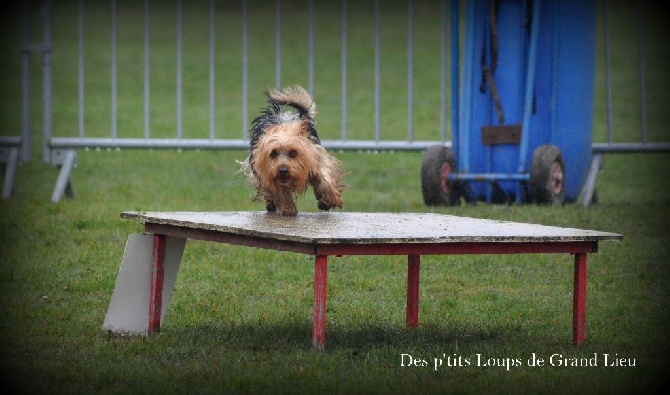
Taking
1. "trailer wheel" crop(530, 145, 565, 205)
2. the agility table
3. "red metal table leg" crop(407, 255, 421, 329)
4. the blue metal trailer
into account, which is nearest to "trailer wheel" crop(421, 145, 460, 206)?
the blue metal trailer

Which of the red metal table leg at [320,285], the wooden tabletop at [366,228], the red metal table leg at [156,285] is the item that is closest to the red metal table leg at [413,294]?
the wooden tabletop at [366,228]

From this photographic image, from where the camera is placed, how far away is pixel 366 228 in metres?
5.87

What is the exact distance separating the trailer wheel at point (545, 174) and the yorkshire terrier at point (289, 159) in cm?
413

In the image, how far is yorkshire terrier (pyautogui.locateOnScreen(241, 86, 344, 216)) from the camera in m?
6.40

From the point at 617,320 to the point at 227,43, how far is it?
1904 cm

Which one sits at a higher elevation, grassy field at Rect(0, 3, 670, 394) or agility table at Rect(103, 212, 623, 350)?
agility table at Rect(103, 212, 623, 350)

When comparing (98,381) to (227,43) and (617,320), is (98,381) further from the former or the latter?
(227,43)

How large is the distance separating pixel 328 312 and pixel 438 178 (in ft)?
13.2

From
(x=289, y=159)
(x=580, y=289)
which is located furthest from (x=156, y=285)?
(x=580, y=289)

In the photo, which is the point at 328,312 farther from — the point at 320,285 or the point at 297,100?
the point at 320,285

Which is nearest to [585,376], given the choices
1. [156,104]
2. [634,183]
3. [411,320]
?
[411,320]

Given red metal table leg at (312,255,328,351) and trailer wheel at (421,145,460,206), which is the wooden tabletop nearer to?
red metal table leg at (312,255,328,351)

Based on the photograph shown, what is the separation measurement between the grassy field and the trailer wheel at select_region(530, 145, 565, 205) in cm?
21

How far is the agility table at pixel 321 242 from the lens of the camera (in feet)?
17.9
